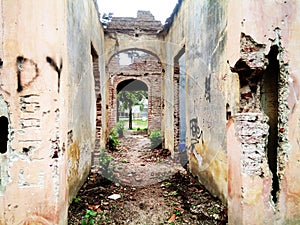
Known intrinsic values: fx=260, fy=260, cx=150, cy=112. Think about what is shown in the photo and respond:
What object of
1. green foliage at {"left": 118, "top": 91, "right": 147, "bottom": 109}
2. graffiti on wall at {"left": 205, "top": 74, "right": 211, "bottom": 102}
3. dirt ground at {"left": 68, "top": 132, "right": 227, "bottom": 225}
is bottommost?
dirt ground at {"left": 68, "top": 132, "right": 227, "bottom": 225}

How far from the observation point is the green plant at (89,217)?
3068 mm

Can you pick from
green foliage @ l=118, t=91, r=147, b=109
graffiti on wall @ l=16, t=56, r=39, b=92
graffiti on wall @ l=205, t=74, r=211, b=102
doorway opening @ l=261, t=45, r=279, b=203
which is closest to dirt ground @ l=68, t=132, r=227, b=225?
doorway opening @ l=261, t=45, r=279, b=203

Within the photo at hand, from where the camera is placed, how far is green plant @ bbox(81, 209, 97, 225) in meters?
3.07

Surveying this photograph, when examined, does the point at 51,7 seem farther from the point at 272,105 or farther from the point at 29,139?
the point at 272,105

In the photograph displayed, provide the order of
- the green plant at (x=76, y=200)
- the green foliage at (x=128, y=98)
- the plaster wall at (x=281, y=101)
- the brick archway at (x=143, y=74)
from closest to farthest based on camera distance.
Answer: the plaster wall at (x=281, y=101)
the green plant at (x=76, y=200)
the brick archway at (x=143, y=74)
the green foliage at (x=128, y=98)

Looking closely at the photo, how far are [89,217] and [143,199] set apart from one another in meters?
1.09

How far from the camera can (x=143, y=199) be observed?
13.6 feet

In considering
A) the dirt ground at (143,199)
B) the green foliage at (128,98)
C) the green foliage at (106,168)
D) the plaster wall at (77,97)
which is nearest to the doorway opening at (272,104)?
the dirt ground at (143,199)

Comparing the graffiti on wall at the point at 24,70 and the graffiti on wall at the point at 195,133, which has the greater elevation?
the graffiti on wall at the point at 24,70

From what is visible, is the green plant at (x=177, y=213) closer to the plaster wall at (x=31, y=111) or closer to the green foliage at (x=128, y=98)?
the plaster wall at (x=31, y=111)

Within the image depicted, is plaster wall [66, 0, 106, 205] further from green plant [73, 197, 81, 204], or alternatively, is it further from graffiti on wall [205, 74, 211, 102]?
graffiti on wall [205, 74, 211, 102]

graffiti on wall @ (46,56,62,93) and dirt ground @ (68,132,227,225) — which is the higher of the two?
graffiti on wall @ (46,56,62,93)

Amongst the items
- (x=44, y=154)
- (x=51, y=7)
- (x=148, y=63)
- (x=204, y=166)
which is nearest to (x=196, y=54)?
(x=204, y=166)

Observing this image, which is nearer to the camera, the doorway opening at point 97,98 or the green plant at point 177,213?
the green plant at point 177,213
